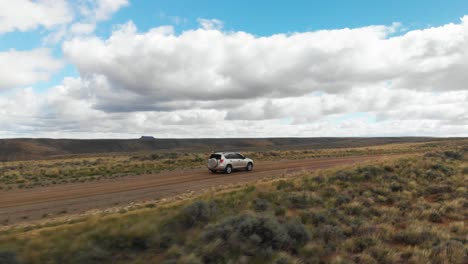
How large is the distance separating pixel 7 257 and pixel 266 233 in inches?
236

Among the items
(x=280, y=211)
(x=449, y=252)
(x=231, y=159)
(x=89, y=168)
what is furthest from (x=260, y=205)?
(x=89, y=168)

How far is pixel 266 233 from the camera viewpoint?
28.0 ft

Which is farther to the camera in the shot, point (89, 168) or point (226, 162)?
point (89, 168)

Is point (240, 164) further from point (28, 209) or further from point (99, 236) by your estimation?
point (99, 236)

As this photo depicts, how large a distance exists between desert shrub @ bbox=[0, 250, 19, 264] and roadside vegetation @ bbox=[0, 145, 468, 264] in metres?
0.02

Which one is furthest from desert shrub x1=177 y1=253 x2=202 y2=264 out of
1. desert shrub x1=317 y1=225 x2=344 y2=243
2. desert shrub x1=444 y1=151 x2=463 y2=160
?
desert shrub x1=444 y1=151 x2=463 y2=160

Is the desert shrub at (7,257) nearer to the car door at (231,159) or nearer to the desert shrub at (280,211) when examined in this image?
the desert shrub at (280,211)

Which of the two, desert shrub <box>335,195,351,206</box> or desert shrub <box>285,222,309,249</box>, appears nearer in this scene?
desert shrub <box>285,222,309,249</box>

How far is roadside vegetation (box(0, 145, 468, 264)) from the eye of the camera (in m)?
7.46

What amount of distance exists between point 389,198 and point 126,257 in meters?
11.1

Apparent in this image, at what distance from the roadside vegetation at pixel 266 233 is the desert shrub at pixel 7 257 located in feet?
0.06

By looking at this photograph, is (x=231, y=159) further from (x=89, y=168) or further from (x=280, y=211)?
(x=89, y=168)

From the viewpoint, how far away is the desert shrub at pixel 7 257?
6.54m

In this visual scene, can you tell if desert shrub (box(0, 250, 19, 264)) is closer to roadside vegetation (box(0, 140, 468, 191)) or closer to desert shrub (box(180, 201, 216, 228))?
desert shrub (box(180, 201, 216, 228))
